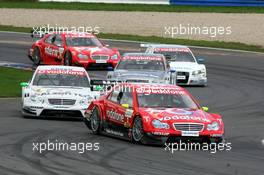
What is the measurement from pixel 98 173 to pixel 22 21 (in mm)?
42005

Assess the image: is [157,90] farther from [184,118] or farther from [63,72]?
[63,72]

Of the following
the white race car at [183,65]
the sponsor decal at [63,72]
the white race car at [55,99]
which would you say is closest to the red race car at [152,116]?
the white race car at [55,99]

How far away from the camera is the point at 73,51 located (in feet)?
116

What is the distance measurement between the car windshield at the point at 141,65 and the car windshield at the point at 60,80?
5.02 meters

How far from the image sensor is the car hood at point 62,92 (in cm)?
2248

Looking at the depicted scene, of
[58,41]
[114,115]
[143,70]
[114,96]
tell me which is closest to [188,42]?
[58,41]

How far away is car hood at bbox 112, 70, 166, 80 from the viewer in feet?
90.9

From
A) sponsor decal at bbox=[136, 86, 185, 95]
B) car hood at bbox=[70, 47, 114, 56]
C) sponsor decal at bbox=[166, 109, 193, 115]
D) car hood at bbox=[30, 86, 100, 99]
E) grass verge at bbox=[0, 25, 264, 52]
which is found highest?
sponsor decal at bbox=[136, 86, 185, 95]

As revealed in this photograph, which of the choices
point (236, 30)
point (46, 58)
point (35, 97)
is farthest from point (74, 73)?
point (236, 30)

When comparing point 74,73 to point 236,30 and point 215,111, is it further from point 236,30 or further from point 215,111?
point 236,30

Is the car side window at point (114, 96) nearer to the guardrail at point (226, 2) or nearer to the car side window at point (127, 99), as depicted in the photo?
the car side window at point (127, 99)

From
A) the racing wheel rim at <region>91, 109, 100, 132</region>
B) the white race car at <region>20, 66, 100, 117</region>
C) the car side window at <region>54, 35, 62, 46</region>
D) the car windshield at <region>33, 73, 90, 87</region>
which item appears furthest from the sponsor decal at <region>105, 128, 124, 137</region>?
the car side window at <region>54, 35, 62, 46</region>

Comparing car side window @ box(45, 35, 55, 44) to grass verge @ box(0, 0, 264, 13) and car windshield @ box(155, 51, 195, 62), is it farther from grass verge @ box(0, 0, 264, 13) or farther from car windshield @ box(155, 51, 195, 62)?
grass verge @ box(0, 0, 264, 13)

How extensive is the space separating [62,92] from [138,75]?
5.56m
